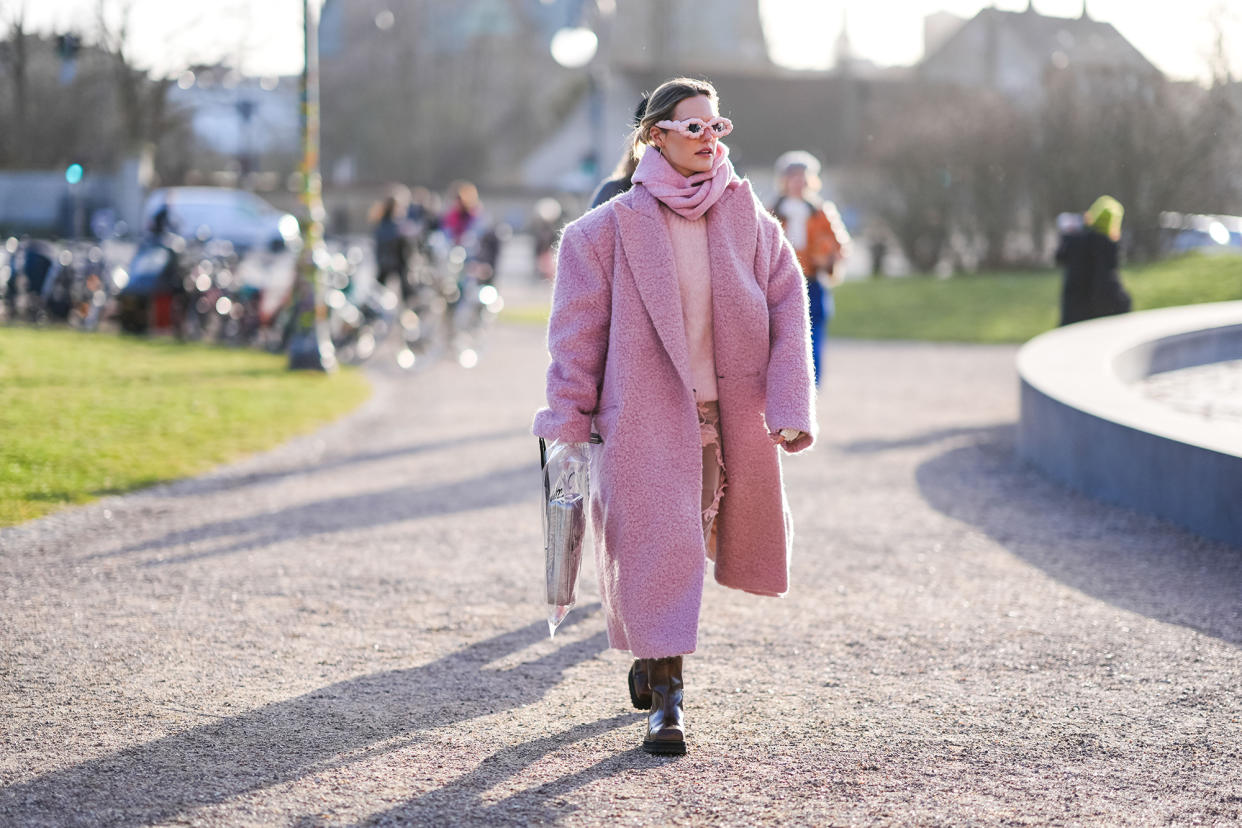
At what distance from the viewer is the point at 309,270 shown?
15414 millimetres

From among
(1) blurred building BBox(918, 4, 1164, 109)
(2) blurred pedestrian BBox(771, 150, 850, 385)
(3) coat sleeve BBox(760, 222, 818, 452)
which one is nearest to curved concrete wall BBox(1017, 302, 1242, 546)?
(2) blurred pedestrian BBox(771, 150, 850, 385)

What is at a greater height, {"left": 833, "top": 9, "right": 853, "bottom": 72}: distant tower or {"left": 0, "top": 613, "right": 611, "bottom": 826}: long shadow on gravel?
{"left": 833, "top": 9, "right": 853, "bottom": 72}: distant tower

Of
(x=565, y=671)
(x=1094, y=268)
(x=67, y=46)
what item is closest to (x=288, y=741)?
(x=565, y=671)

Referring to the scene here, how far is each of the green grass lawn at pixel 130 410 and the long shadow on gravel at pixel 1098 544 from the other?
4.58 m

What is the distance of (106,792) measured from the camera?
3967mm

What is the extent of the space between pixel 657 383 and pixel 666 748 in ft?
3.27

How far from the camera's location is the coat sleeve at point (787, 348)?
4.37m

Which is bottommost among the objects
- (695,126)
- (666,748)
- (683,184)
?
(666,748)

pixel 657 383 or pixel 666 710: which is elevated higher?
→ pixel 657 383

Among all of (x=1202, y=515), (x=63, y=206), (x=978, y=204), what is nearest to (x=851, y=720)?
(x=1202, y=515)

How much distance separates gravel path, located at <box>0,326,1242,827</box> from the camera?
402cm

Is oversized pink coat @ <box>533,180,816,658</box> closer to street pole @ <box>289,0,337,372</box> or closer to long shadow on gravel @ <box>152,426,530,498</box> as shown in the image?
long shadow on gravel @ <box>152,426,530,498</box>

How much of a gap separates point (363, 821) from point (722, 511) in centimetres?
142

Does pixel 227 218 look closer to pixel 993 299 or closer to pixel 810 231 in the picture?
pixel 993 299
